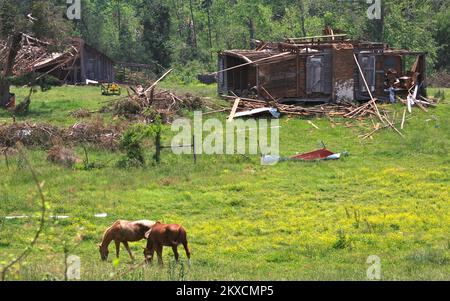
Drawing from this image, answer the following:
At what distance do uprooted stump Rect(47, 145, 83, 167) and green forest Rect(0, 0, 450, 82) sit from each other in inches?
953

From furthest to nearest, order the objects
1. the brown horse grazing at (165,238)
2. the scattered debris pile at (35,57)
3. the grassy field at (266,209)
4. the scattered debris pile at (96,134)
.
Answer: the scattered debris pile at (35,57) < the scattered debris pile at (96,134) < the grassy field at (266,209) < the brown horse grazing at (165,238)

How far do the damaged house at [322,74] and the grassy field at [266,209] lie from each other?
6.52m

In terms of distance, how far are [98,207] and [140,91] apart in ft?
51.4

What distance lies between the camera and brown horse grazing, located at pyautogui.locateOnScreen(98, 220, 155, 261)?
16125 millimetres

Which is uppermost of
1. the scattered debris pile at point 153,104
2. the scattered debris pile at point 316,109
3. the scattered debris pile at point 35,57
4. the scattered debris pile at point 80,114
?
the scattered debris pile at point 35,57

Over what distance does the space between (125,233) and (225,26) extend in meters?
59.5

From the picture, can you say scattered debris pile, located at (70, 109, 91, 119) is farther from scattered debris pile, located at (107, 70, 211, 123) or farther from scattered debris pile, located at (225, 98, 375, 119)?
scattered debris pile, located at (225, 98, 375, 119)

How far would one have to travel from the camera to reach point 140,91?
36.5m

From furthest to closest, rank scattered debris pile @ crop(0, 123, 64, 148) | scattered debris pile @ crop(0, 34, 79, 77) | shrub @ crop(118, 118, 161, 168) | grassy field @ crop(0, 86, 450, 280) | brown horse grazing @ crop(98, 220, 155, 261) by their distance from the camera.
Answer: scattered debris pile @ crop(0, 34, 79, 77), scattered debris pile @ crop(0, 123, 64, 148), shrub @ crop(118, 118, 161, 168), brown horse grazing @ crop(98, 220, 155, 261), grassy field @ crop(0, 86, 450, 280)

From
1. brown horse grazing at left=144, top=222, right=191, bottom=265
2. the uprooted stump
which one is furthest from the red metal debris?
brown horse grazing at left=144, top=222, right=191, bottom=265

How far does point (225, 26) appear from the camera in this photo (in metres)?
74.4

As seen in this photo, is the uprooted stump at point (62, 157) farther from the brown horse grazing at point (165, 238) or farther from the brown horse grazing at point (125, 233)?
the brown horse grazing at point (165, 238)

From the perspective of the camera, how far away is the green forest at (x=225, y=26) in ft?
186

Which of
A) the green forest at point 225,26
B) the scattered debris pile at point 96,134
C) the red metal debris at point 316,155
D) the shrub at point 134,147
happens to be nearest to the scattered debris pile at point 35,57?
the green forest at point 225,26
